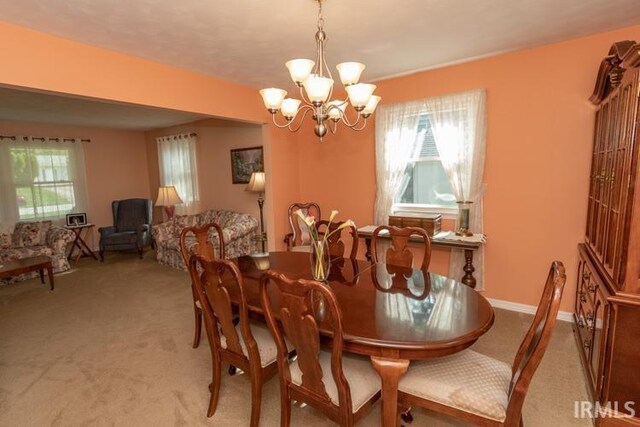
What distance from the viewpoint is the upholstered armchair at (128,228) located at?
5.71 metres

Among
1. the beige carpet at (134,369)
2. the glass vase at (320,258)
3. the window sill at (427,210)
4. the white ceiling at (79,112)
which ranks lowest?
the beige carpet at (134,369)

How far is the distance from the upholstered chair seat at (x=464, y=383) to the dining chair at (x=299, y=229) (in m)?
2.53

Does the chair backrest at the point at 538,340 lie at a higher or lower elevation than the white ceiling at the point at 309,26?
lower

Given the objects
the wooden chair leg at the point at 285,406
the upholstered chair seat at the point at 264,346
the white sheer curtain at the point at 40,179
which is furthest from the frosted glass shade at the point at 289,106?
the white sheer curtain at the point at 40,179

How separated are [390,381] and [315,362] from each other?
33 centimetres

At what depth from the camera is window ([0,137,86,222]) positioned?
541 cm

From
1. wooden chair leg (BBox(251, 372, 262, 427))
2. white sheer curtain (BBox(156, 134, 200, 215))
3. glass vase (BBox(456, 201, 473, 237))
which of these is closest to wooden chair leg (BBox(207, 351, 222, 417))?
wooden chair leg (BBox(251, 372, 262, 427))

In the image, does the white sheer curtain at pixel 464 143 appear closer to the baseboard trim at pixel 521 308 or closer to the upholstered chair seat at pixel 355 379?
the baseboard trim at pixel 521 308

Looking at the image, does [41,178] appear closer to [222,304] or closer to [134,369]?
[134,369]

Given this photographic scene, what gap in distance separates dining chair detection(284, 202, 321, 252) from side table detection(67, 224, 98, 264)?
384 cm

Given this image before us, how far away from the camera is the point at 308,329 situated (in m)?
1.37

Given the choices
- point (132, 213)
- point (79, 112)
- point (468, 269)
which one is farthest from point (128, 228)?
point (468, 269)

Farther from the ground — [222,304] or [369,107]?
[369,107]

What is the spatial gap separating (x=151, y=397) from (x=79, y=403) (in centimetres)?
43
